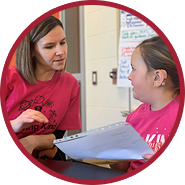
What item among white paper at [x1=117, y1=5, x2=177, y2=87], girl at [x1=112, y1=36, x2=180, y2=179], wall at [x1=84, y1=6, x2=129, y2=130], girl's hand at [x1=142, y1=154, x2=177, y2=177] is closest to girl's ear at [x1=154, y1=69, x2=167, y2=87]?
girl at [x1=112, y1=36, x2=180, y2=179]

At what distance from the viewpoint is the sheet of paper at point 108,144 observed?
0.42 meters

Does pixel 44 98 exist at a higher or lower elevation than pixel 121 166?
higher

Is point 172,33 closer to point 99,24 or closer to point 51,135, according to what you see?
point 99,24

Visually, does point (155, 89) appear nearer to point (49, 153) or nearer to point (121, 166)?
point (121, 166)

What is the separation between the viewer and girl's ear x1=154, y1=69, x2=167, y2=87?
530mm

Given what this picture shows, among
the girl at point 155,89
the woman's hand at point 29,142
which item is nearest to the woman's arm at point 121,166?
the girl at point 155,89

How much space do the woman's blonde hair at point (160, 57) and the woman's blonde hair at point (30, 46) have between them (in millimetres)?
210

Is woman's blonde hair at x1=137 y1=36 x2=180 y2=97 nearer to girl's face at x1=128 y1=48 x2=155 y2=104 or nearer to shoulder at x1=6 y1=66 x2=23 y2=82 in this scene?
girl's face at x1=128 y1=48 x2=155 y2=104

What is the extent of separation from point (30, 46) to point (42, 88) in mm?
115

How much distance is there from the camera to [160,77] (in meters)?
0.54

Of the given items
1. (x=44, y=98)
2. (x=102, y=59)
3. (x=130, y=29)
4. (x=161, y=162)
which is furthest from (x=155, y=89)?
(x=102, y=59)

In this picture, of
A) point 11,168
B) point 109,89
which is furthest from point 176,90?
point 109,89

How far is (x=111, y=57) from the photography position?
4.60 feet

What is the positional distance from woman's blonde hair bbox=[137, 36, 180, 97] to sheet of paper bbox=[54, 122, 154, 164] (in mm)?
181
